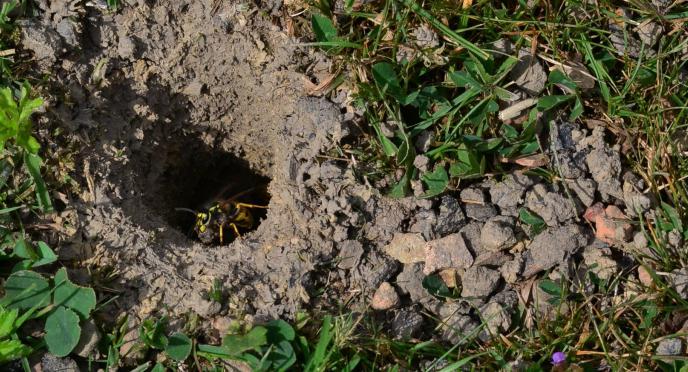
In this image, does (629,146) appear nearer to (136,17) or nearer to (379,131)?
(379,131)

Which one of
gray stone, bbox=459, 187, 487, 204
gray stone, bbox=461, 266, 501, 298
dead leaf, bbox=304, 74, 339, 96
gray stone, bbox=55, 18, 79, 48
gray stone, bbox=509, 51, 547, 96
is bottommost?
gray stone, bbox=461, 266, 501, 298

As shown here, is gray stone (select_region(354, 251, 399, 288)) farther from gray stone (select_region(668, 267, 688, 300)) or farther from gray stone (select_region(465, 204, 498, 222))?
gray stone (select_region(668, 267, 688, 300))

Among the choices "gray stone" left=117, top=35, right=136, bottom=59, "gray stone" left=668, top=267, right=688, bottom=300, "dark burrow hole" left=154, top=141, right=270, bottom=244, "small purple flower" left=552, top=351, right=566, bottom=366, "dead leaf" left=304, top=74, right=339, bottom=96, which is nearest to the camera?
"small purple flower" left=552, top=351, right=566, bottom=366

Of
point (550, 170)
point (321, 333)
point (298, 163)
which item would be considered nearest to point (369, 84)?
point (298, 163)

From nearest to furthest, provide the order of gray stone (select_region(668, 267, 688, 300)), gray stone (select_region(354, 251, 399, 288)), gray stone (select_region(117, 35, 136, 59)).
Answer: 1. gray stone (select_region(668, 267, 688, 300))
2. gray stone (select_region(354, 251, 399, 288))
3. gray stone (select_region(117, 35, 136, 59))

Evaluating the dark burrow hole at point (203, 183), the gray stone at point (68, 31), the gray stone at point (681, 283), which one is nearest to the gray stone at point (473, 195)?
the gray stone at point (681, 283)

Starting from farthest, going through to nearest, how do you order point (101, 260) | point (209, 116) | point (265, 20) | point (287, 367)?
point (209, 116) < point (265, 20) < point (101, 260) < point (287, 367)

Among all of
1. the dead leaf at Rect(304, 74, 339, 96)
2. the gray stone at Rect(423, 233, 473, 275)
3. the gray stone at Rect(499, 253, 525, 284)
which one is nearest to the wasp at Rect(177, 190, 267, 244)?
the dead leaf at Rect(304, 74, 339, 96)
